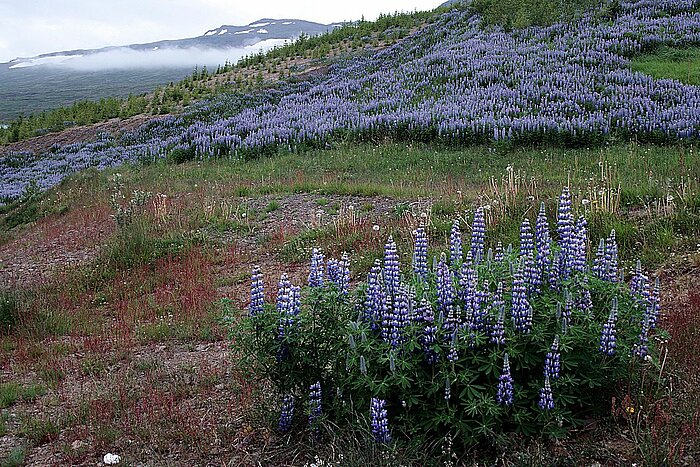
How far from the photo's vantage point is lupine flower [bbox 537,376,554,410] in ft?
12.6

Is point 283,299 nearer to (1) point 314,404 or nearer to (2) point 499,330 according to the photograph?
(1) point 314,404

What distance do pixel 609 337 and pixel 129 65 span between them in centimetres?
16089

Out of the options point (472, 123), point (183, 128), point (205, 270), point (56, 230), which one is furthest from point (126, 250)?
point (183, 128)

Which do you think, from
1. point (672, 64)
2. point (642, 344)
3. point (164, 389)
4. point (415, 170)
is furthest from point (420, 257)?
point (672, 64)

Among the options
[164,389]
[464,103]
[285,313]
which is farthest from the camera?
[464,103]

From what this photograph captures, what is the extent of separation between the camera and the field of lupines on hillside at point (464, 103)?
47.7ft

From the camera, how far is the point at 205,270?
29.9 feet

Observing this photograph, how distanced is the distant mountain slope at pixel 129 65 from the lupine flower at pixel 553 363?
82.5 meters

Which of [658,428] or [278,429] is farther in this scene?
[278,429]

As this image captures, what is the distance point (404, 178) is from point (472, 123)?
3378mm

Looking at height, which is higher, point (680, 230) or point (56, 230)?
point (680, 230)

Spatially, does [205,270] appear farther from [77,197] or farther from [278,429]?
[77,197]

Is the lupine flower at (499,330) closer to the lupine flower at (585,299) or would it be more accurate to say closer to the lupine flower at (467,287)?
the lupine flower at (467,287)

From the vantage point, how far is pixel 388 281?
4430 millimetres
